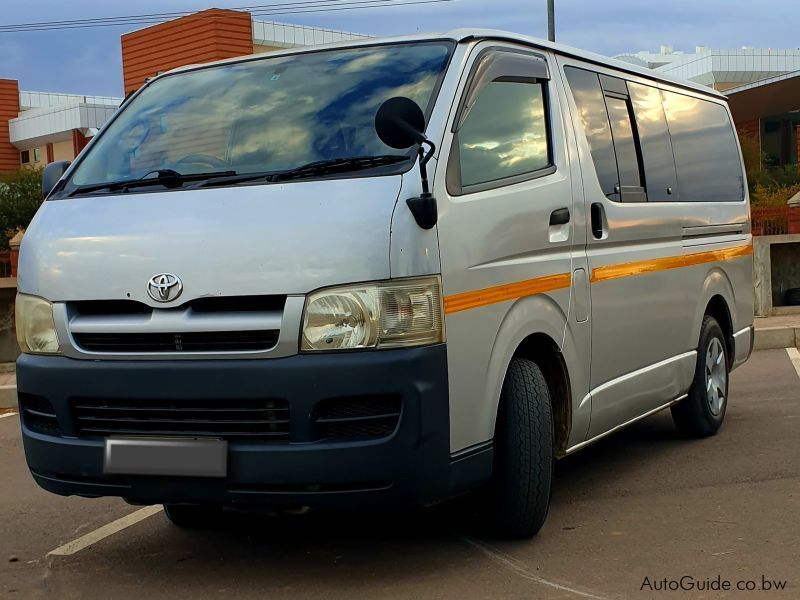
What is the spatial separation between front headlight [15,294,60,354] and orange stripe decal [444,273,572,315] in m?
1.51

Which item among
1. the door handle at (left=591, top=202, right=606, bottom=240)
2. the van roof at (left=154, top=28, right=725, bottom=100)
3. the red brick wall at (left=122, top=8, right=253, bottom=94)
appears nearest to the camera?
the van roof at (left=154, top=28, right=725, bottom=100)

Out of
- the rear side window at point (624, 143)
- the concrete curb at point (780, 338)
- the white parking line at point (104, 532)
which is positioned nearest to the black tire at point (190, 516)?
the white parking line at point (104, 532)

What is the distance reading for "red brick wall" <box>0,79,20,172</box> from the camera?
2051 inches

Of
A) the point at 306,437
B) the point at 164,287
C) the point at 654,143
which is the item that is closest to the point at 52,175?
the point at 164,287

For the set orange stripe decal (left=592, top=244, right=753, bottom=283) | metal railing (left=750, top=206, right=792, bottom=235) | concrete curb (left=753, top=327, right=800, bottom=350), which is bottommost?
concrete curb (left=753, top=327, right=800, bottom=350)

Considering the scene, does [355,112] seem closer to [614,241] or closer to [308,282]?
[308,282]

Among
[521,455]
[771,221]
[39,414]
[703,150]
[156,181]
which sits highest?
[703,150]

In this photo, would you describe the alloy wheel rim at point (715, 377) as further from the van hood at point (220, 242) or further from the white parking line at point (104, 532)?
the van hood at point (220, 242)

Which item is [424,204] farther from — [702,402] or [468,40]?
[702,402]

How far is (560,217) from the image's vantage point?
531 centimetres

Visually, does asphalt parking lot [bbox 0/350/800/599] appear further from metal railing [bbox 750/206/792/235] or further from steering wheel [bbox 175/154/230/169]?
metal railing [bbox 750/206/792/235]

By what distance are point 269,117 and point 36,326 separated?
127 centimetres

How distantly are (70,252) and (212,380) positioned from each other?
0.83 m

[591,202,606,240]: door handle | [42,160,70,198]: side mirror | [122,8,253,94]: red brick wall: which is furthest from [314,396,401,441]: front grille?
[122,8,253,94]: red brick wall
